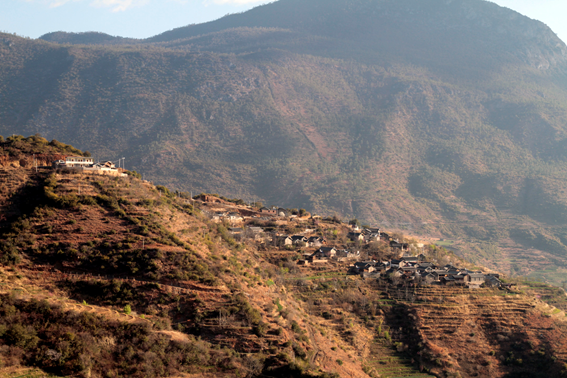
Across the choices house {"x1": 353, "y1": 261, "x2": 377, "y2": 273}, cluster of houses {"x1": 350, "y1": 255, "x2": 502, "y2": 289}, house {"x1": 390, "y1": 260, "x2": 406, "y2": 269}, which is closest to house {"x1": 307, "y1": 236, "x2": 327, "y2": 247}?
cluster of houses {"x1": 350, "y1": 255, "x2": 502, "y2": 289}

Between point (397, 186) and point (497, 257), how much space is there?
51.7 m

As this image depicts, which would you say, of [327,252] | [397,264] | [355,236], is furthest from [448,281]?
[355,236]

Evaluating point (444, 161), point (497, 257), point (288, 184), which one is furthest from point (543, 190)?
point (288, 184)

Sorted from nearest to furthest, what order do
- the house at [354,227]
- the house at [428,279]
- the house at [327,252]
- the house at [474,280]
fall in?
the house at [428,279] < the house at [474,280] < the house at [327,252] < the house at [354,227]

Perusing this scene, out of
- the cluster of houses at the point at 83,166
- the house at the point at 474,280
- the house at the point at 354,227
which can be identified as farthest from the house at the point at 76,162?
the house at the point at 354,227

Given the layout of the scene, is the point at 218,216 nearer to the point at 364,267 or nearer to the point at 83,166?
the point at 364,267

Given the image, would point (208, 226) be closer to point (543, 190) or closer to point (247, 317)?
point (247, 317)

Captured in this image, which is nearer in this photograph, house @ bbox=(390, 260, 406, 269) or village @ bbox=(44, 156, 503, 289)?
village @ bbox=(44, 156, 503, 289)

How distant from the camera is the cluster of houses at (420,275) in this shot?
185 feet

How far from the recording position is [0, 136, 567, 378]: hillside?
94.9ft

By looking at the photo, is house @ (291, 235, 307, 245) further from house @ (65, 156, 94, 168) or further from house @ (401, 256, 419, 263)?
house @ (65, 156, 94, 168)

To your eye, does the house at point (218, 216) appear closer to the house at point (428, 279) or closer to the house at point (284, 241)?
the house at point (284, 241)

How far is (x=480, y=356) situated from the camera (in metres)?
46.7

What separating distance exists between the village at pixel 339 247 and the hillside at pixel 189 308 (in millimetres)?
2671
